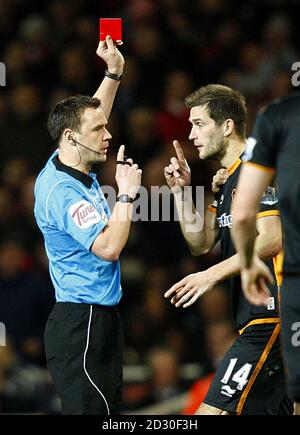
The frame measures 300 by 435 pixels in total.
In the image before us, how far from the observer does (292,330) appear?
3514mm

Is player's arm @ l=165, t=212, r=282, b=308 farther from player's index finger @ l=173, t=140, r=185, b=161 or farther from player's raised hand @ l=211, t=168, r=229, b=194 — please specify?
player's index finger @ l=173, t=140, r=185, b=161

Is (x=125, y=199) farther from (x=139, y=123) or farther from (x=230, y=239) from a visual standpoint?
(x=139, y=123)

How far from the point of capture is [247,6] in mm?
7688

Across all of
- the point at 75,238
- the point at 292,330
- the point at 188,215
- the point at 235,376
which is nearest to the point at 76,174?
the point at 75,238

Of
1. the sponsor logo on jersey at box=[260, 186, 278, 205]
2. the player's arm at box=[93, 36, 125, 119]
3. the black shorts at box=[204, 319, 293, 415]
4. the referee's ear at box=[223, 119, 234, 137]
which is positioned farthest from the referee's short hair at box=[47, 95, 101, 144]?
the black shorts at box=[204, 319, 293, 415]

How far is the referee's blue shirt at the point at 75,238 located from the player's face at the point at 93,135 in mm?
109

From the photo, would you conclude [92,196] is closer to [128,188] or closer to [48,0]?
[128,188]

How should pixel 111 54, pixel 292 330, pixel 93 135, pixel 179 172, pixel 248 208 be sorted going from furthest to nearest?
pixel 111 54 < pixel 179 172 < pixel 93 135 < pixel 292 330 < pixel 248 208

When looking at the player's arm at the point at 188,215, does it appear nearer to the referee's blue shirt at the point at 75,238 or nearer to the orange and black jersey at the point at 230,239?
the orange and black jersey at the point at 230,239

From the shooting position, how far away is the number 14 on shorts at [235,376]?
14.1 ft

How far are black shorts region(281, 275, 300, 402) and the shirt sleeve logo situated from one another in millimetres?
996

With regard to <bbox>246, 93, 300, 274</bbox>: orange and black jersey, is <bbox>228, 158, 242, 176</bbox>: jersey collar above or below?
below

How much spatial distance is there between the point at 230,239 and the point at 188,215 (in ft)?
1.06

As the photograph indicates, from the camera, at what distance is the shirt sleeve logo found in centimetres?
422
